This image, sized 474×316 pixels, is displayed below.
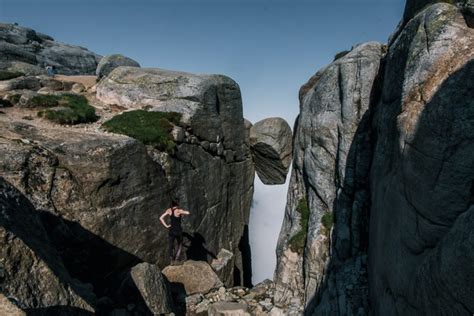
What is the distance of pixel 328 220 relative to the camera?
21047 millimetres

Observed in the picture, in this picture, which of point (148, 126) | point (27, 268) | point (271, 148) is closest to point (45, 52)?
point (271, 148)

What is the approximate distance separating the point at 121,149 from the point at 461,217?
59.0 feet

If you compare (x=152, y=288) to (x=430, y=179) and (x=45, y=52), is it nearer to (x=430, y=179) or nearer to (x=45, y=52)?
(x=430, y=179)

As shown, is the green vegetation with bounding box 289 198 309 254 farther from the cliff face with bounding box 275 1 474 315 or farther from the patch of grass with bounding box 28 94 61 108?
the patch of grass with bounding box 28 94 61 108

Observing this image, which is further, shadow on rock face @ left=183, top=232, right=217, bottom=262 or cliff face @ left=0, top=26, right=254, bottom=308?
shadow on rock face @ left=183, top=232, right=217, bottom=262

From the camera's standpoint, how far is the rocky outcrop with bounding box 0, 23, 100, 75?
67556mm

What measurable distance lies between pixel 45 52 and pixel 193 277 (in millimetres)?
71342

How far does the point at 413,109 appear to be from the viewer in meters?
12.1

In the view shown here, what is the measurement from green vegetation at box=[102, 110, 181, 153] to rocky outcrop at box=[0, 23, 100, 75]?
46.3 m

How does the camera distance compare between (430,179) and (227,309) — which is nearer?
(430,179)

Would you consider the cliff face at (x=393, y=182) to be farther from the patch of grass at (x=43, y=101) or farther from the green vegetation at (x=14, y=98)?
the green vegetation at (x=14, y=98)

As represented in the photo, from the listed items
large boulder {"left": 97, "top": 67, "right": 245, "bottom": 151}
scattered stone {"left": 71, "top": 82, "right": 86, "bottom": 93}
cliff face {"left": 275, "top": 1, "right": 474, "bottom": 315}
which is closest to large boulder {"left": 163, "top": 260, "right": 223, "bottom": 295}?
cliff face {"left": 275, "top": 1, "right": 474, "bottom": 315}

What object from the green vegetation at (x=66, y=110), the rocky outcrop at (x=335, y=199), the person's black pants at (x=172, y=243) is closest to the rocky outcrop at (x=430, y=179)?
the rocky outcrop at (x=335, y=199)

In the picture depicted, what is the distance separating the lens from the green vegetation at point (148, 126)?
987 inches
